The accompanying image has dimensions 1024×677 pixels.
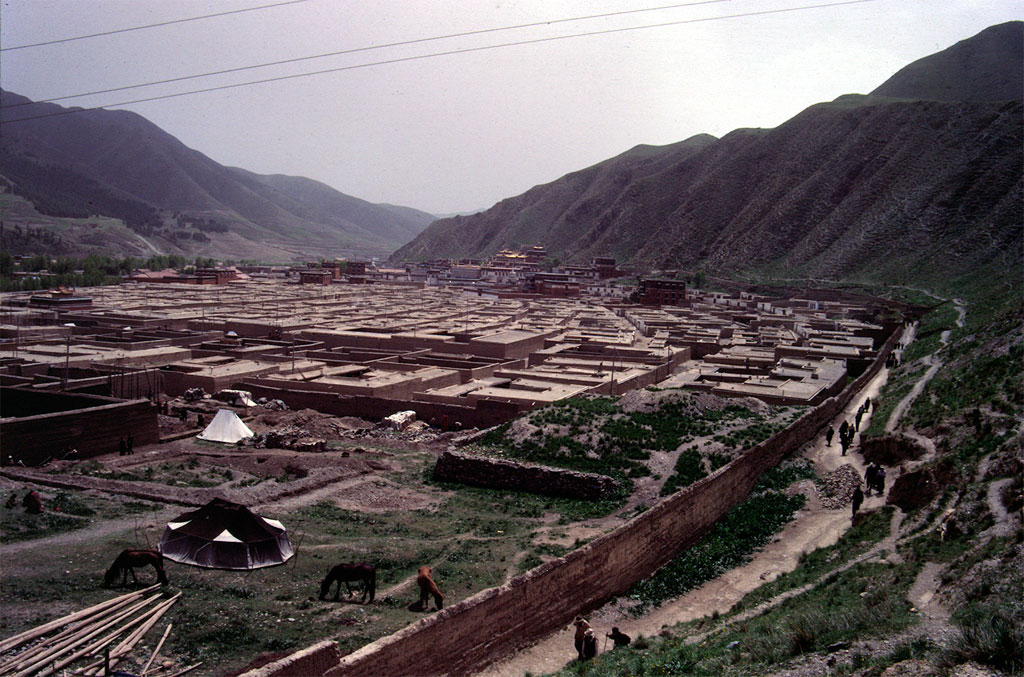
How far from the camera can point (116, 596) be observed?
801 cm

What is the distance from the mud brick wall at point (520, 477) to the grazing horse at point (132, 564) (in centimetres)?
705

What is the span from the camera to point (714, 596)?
11352 millimetres

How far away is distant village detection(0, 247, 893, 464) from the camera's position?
21.5 m

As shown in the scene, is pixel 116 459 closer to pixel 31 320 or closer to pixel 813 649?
pixel 813 649

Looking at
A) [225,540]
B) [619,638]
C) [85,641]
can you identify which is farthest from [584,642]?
[85,641]

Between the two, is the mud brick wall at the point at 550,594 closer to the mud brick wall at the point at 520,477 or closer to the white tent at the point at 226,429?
the mud brick wall at the point at 520,477

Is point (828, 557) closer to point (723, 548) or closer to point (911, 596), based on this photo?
point (723, 548)

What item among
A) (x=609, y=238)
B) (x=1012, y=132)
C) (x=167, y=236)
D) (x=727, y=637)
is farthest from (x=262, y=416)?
(x=167, y=236)

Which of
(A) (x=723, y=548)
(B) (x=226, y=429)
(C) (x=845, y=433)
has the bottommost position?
(A) (x=723, y=548)

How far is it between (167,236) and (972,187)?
14697 centimetres

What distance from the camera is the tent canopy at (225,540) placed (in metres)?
9.19

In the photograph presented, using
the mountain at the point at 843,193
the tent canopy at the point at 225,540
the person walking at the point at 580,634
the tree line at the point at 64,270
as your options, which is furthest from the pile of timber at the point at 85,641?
the tree line at the point at 64,270

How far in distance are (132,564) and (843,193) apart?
278ft

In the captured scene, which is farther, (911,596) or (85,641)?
(911,596)
